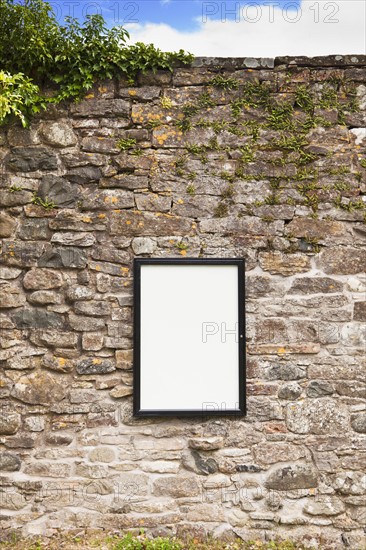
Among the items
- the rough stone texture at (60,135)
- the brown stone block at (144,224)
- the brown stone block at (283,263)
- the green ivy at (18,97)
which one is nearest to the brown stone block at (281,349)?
the brown stone block at (283,263)

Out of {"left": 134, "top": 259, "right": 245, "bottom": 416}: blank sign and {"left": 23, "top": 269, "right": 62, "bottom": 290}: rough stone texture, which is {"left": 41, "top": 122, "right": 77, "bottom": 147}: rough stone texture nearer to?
{"left": 23, "top": 269, "right": 62, "bottom": 290}: rough stone texture

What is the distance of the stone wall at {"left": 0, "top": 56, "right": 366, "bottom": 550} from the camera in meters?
4.04

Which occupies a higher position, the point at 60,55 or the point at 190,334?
the point at 60,55

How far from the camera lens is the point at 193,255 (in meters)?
4.13

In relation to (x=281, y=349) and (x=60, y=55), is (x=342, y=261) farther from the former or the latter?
(x=60, y=55)

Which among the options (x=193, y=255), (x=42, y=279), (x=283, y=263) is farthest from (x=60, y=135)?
(x=283, y=263)

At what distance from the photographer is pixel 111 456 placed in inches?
159

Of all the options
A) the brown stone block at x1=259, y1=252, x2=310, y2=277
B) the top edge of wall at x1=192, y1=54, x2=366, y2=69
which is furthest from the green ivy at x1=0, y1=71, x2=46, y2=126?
the brown stone block at x1=259, y1=252, x2=310, y2=277

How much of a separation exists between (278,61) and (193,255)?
172 cm

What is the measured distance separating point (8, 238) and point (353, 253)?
2718mm

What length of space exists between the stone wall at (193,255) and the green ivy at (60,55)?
0.12 m

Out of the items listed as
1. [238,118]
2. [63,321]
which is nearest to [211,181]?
[238,118]

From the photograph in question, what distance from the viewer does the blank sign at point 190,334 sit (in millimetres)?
4062

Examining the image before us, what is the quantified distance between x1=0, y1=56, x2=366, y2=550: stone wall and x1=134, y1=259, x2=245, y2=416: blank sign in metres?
0.11
